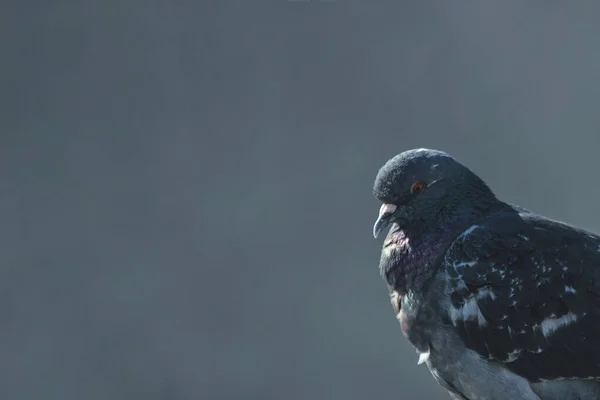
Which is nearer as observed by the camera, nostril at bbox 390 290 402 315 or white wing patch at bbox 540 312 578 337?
white wing patch at bbox 540 312 578 337

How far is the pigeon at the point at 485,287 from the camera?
10.2 feet

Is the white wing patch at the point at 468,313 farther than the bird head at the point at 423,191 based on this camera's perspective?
No

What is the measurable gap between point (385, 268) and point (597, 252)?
2.20 feet

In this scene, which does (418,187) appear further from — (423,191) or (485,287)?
(485,287)

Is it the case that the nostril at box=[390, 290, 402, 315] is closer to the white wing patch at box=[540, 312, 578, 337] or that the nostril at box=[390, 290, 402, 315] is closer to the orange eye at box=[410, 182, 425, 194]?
the orange eye at box=[410, 182, 425, 194]

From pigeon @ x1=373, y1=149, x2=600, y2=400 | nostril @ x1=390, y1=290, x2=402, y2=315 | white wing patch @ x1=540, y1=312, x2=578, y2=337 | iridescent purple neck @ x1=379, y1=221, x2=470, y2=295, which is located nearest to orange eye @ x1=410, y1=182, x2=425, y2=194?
pigeon @ x1=373, y1=149, x2=600, y2=400

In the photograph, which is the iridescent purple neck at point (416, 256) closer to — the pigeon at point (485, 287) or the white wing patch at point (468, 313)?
the pigeon at point (485, 287)

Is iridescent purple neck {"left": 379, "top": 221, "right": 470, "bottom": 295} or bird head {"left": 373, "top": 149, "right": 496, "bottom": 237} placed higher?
bird head {"left": 373, "top": 149, "right": 496, "bottom": 237}

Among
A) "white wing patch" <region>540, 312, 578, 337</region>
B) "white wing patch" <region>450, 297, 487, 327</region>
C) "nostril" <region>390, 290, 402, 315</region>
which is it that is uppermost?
"nostril" <region>390, 290, 402, 315</region>

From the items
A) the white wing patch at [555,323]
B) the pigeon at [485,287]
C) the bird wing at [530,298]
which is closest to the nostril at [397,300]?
the pigeon at [485,287]

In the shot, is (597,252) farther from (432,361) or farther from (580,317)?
(432,361)

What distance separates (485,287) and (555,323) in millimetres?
236

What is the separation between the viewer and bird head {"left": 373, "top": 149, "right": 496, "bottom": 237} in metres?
3.29

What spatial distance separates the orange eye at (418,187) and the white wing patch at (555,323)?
1.86 feet
